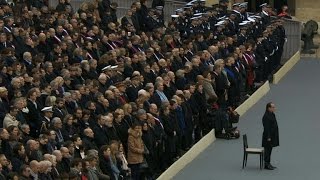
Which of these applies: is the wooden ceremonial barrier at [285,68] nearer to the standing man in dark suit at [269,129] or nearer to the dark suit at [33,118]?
the standing man in dark suit at [269,129]

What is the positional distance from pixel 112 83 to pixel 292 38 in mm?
15780

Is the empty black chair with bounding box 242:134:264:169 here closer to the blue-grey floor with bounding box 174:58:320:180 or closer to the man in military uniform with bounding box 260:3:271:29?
the blue-grey floor with bounding box 174:58:320:180

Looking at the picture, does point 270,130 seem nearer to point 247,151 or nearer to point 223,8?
point 247,151

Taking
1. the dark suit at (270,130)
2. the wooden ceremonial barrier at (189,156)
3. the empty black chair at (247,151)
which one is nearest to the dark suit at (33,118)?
the wooden ceremonial barrier at (189,156)

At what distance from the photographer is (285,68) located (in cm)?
3412

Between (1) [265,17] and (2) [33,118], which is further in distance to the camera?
(1) [265,17]

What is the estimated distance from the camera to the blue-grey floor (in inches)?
861

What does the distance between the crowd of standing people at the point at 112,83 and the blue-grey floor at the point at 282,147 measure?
0.61 m

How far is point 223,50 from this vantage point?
29234 mm

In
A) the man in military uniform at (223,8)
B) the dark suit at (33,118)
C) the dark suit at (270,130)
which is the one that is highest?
the dark suit at (33,118)

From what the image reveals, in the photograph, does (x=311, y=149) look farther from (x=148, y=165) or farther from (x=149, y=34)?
(x=149, y=34)

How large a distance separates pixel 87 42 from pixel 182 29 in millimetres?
6498

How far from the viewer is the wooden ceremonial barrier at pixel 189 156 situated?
21.4m

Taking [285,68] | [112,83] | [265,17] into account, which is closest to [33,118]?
[112,83]
